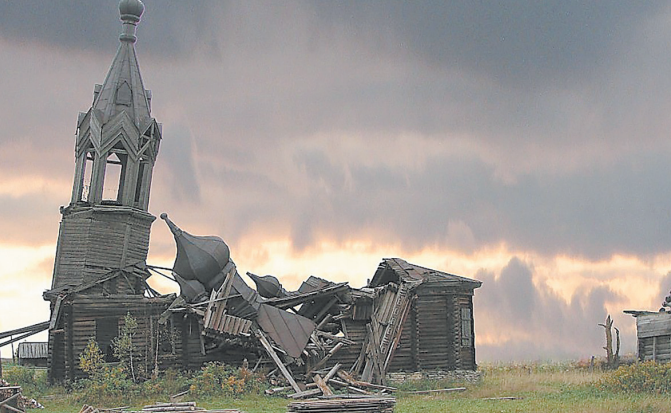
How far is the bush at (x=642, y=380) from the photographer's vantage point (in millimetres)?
31547

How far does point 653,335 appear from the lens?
40.4 meters

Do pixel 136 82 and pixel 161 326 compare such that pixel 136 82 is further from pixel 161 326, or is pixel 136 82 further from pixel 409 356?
pixel 409 356

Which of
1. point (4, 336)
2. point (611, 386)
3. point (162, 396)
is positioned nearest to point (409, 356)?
point (611, 386)

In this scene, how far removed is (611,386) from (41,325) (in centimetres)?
2215

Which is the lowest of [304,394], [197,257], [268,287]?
[304,394]

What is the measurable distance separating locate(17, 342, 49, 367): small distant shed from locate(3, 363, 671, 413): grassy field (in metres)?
17.2

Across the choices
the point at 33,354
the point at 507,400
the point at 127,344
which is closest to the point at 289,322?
the point at 127,344

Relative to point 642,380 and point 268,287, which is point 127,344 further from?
point 642,380

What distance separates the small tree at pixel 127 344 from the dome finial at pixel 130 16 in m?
15.5

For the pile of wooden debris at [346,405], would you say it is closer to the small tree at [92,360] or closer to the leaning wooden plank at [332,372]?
the leaning wooden plank at [332,372]

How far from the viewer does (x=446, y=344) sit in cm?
3953

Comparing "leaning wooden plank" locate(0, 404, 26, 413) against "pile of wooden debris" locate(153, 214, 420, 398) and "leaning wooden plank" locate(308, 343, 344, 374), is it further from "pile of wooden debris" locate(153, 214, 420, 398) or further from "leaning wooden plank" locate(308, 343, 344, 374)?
"leaning wooden plank" locate(308, 343, 344, 374)

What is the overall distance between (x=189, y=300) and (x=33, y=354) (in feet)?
61.3

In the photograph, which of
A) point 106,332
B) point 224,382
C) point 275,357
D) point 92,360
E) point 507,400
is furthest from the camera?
point 106,332
